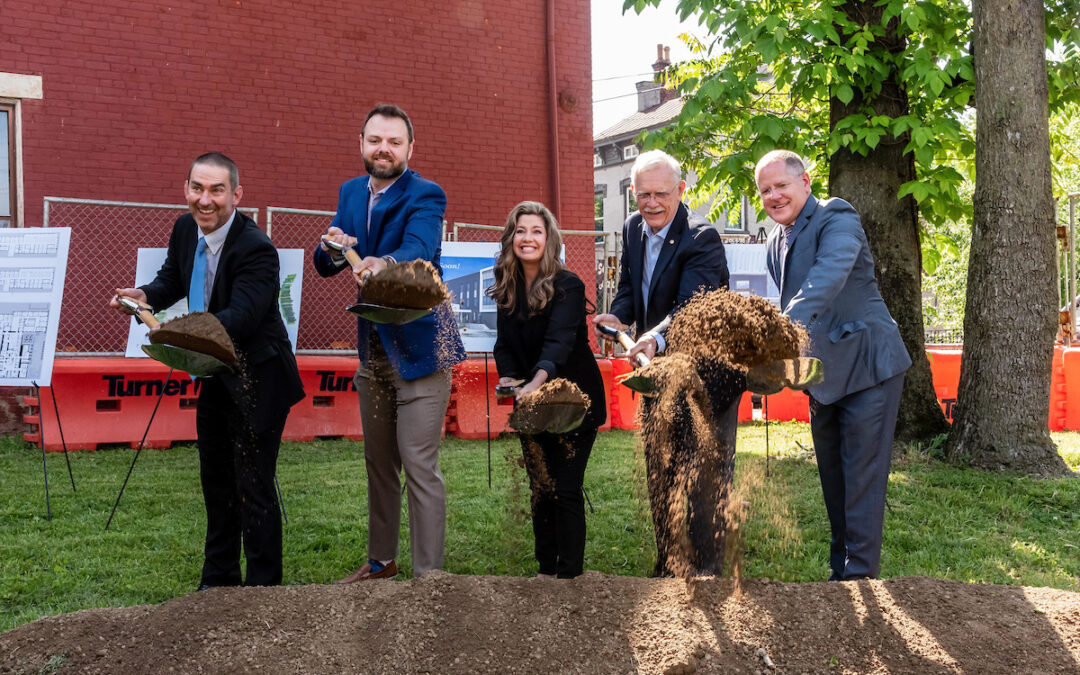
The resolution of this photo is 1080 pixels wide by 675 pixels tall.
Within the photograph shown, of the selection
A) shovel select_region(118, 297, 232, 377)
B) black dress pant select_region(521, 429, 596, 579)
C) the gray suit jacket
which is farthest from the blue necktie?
the gray suit jacket

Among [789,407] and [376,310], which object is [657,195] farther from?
[789,407]

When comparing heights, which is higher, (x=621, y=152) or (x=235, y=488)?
(x=621, y=152)

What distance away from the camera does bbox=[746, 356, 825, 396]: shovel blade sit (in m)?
3.44

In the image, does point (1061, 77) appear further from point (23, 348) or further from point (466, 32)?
point (23, 348)

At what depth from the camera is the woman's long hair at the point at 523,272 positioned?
13.1 ft

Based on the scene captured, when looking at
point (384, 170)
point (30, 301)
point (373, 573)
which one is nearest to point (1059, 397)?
point (373, 573)

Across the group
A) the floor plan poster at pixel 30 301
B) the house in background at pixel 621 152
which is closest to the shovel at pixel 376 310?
the floor plan poster at pixel 30 301

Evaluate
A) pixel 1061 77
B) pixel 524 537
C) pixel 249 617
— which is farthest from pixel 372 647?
pixel 1061 77

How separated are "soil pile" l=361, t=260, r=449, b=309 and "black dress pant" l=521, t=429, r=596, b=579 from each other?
3.04 feet

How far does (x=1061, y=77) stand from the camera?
7457 mm

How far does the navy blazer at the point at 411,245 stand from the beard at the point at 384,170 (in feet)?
0.11

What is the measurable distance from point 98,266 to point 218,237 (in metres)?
6.04

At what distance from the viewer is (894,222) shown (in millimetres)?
7344

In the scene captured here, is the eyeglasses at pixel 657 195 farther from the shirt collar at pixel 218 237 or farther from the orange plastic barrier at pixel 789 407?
the orange plastic barrier at pixel 789 407
